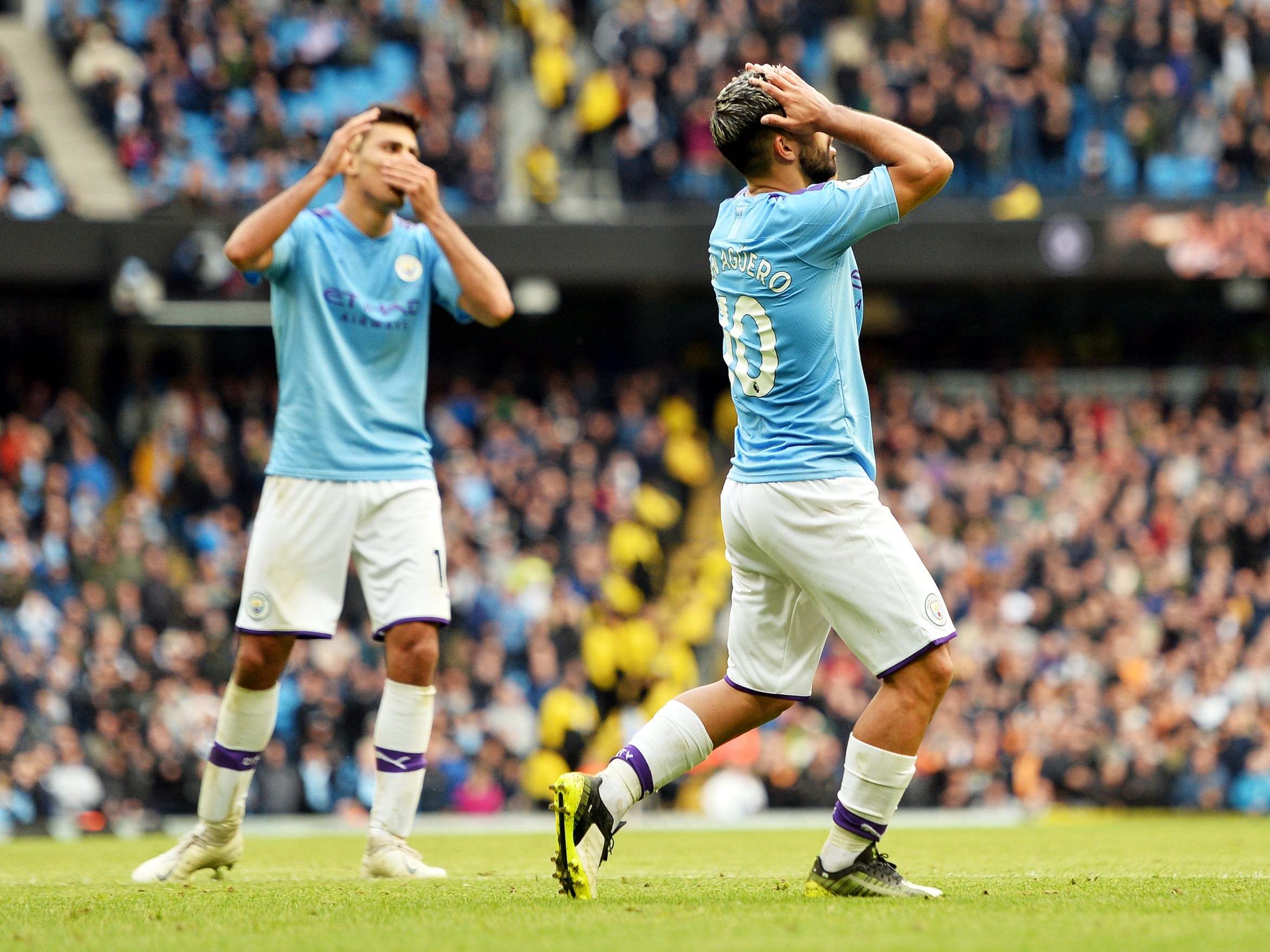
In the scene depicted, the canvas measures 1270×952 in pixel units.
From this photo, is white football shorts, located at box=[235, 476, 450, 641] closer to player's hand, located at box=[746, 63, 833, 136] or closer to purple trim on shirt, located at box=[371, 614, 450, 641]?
purple trim on shirt, located at box=[371, 614, 450, 641]

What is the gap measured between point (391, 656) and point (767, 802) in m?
10.0

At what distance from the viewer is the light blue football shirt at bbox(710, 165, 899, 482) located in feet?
17.8

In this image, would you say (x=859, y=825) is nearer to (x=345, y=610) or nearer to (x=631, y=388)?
(x=345, y=610)

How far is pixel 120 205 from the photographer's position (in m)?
19.5

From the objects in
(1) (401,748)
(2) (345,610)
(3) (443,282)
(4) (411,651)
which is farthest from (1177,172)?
(1) (401,748)

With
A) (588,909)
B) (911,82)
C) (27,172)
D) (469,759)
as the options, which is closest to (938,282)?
(911,82)

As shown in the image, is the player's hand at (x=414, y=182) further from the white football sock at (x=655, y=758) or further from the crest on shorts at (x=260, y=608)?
the white football sock at (x=655, y=758)

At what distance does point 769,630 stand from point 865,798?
66 centimetres

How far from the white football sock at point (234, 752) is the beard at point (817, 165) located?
116 inches

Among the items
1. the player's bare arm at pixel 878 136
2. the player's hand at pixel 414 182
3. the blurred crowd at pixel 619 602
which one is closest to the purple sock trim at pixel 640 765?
the player's bare arm at pixel 878 136

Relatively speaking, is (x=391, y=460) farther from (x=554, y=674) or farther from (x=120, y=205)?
(x=120, y=205)

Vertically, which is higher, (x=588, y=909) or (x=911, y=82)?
(x=911, y=82)

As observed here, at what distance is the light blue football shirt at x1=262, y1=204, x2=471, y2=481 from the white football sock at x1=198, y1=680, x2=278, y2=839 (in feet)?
2.96

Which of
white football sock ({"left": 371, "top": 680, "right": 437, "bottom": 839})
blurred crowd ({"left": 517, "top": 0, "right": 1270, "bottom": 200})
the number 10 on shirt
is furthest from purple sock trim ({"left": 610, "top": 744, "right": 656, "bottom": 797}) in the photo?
blurred crowd ({"left": 517, "top": 0, "right": 1270, "bottom": 200})
